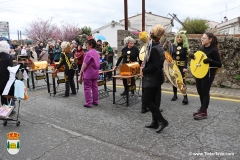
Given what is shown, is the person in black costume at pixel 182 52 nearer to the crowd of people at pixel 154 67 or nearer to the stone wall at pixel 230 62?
the crowd of people at pixel 154 67

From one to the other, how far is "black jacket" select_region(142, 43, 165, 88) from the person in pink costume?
7.62 feet

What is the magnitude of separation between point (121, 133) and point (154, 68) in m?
1.43

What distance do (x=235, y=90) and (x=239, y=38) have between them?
5.88 feet

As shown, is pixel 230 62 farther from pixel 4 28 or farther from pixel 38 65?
pixel 4 28

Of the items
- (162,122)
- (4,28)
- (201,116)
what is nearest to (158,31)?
(162,122)

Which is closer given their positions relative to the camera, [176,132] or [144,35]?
[176,132]

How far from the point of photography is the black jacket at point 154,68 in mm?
4230

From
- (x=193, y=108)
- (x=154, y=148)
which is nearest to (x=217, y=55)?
(x=193, y=108)

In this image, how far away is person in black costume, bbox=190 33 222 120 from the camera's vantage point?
496 cm

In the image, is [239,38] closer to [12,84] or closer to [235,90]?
[235,90]

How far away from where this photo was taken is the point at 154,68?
13.9 feet

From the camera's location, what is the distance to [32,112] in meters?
6.15

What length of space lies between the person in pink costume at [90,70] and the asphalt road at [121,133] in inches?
13.8

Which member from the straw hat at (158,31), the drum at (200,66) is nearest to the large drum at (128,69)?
the drum at (200,66)
